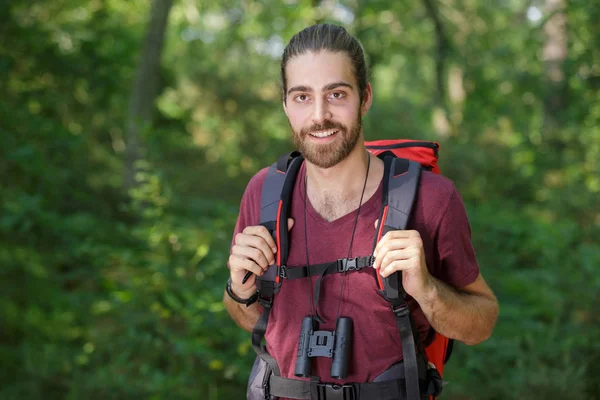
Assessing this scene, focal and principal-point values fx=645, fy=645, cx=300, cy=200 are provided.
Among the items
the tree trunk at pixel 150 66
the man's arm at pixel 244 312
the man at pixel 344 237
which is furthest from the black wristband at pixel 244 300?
the tree trunk at pixel 150 66

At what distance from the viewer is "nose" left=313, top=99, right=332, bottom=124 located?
216 cm

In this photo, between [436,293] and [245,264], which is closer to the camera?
[436,293]

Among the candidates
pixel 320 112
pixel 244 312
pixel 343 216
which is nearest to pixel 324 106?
pixel 320 112

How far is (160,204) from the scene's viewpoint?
15.9 ft

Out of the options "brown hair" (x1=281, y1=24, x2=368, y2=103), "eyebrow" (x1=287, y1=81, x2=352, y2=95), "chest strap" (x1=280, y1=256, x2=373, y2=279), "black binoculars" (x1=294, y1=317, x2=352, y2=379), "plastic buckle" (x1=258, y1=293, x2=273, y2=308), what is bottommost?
"black binoculars" (x1=294, y1=317, x2=352, y2=379)

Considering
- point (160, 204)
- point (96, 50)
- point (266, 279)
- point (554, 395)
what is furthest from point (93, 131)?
point (266, 279)

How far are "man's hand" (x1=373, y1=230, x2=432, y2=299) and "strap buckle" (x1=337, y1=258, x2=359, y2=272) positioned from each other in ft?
0.38

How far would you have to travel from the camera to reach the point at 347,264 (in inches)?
83.1

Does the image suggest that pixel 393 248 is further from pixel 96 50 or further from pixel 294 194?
pixel 96 50

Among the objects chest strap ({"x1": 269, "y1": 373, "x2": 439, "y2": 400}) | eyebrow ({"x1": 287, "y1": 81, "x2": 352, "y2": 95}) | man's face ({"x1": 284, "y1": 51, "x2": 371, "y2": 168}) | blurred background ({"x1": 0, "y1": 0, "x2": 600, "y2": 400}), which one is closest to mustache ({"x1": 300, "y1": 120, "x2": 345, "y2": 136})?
man's face ({"x1": 284, "y1": 51, "x2": 371, "y2": 168})

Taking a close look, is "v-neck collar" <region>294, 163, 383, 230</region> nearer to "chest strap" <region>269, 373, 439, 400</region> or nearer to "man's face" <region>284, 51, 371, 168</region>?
"man's face" <region>284, 51, 371, 168</region>

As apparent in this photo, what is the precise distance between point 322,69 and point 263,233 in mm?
589

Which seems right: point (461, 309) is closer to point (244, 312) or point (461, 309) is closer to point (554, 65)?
point (244, 312)

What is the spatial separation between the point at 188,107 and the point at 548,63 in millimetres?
6093
